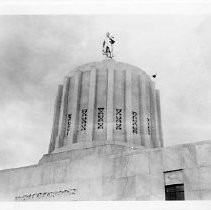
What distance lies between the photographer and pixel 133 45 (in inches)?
628

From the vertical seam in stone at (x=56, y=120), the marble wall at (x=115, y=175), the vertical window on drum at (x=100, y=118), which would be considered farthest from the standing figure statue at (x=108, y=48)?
the marble wall at (x=115, y=175)

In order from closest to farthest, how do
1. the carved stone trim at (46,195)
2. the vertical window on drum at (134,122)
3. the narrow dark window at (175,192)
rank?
the narrow dark window at (175,192) → the carved stone trim at (46,195) → the vertical window on drum at (134,122)

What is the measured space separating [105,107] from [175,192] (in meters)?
6.19

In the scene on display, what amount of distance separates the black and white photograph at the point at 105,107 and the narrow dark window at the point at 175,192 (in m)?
0.03

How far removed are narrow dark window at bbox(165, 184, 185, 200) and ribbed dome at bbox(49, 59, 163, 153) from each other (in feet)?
13.6

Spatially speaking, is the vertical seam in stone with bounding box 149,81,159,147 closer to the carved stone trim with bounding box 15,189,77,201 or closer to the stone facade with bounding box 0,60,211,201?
the stone facade with bounding box 0,60,211,201

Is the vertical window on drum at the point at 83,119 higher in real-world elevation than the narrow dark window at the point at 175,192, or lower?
higher

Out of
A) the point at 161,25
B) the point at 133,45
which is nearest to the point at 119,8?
the point at 161,25

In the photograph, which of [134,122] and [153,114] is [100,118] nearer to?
[134,122]

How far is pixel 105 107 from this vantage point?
16.8m

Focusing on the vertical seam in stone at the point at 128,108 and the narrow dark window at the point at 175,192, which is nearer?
the narrow dark window at the point at 175,192

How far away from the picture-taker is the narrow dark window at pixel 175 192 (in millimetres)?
11742

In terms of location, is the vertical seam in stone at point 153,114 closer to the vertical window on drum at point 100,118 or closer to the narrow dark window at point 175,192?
the vertical window on drum at point 100,118
